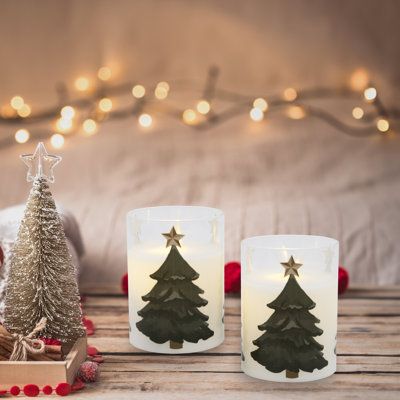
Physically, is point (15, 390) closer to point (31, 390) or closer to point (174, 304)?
point (31, 390)

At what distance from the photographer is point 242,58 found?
7.84 ft

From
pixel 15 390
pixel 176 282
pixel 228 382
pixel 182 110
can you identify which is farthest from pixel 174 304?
pixel 182 110

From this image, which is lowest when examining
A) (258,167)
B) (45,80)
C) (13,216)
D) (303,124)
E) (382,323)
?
(382,323)

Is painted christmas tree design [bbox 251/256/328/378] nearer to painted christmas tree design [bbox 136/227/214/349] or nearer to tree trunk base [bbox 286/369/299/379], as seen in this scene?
tree trunk base [bbox 286/369/299/379]

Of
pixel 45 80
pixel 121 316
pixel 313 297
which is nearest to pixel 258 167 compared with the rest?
pixel 45 80

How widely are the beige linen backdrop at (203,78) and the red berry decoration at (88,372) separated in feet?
2.94

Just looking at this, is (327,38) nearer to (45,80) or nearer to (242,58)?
(242,58)

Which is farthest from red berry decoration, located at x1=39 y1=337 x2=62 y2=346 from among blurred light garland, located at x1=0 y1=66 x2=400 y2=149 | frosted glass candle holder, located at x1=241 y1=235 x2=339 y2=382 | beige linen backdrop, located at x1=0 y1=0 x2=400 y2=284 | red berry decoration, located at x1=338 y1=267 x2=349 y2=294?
blurred light garland, located at x1=0 y1=66 x2=400 y2=149

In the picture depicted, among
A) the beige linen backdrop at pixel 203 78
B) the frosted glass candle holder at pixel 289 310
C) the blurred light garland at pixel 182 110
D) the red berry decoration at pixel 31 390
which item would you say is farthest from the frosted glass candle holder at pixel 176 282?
the blurred light garland at pixel 182 110

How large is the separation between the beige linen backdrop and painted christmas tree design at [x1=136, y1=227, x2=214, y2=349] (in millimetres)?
811

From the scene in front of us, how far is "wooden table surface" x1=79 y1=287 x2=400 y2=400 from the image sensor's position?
103cm

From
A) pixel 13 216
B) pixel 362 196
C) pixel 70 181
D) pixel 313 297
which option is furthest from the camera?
pixel 70 181

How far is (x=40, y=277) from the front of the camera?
1.10 meters

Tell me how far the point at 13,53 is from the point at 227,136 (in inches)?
28.7
